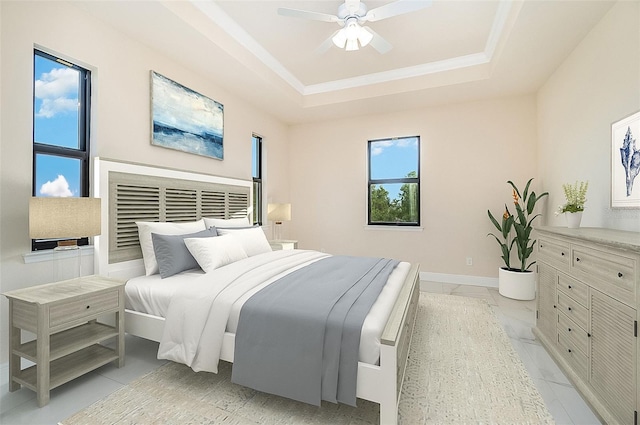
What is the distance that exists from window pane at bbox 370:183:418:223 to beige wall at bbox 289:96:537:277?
16cm

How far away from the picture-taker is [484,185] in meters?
4.40

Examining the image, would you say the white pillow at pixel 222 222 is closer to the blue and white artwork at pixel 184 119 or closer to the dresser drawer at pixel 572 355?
the blue and white artwork at pixel 184 119

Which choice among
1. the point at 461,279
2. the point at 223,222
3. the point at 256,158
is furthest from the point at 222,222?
the point at 461,279

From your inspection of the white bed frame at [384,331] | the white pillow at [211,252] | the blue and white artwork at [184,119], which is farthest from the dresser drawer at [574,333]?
the blue and white artwork at [184,119]

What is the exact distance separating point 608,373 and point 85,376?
3247 mm

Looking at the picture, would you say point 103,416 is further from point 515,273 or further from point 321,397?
point 515,273

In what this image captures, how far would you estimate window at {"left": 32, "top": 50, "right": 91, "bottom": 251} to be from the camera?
2.21 metres

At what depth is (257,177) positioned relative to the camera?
16.2 feet

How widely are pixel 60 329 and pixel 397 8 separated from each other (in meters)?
3.23

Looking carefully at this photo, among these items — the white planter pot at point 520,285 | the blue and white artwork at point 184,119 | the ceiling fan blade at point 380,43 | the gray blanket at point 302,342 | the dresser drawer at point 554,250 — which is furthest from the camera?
the white planter pot at point 520,285

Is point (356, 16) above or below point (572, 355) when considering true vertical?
above

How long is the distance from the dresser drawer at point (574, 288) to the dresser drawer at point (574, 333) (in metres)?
0.18

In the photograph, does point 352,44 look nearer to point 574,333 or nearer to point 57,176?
point 57,176

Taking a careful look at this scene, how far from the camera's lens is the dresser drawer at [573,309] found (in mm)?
1862
